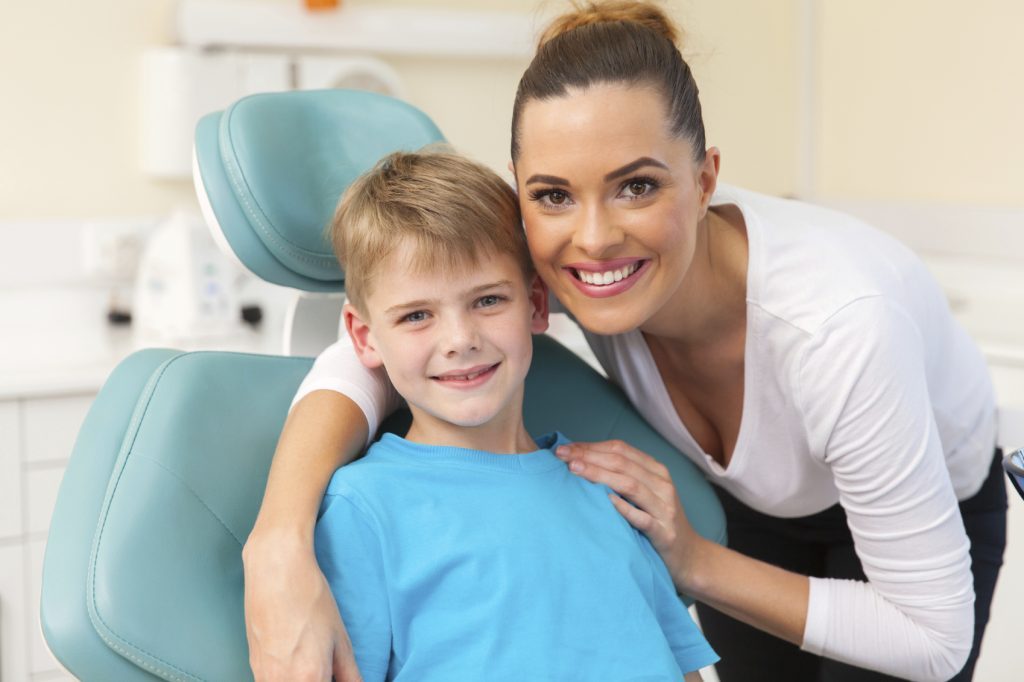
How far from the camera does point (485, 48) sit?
2773 millimetres

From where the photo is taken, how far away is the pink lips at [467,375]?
44.9 inches

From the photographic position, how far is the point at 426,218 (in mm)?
1145

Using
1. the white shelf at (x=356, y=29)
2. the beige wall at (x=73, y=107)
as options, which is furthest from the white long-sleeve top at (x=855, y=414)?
the beige wall at (x=73, y=107)

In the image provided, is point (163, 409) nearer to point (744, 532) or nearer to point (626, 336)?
point (626, 336)

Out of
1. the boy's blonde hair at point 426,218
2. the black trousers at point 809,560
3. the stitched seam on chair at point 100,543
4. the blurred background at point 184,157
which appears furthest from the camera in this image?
the blurred background at point 184,157

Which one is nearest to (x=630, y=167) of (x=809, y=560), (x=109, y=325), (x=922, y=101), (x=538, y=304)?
(x=538, y=304)

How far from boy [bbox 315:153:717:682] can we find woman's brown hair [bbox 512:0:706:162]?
0.44ft

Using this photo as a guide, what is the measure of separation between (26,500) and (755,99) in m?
2.13

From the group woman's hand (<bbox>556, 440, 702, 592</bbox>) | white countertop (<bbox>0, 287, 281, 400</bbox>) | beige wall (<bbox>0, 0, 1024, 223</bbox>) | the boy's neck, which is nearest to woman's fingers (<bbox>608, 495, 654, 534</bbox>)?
woman's hand (<bbox>556, 440, 702, 592</bbox>)

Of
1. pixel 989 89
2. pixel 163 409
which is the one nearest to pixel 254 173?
pixel 163 409

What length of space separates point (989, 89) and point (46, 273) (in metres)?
2.10

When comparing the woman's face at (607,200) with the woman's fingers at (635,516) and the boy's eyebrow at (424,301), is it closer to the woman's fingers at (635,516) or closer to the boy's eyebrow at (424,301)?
the boy's eyebrow at (424,301)

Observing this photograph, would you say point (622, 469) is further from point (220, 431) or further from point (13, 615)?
point (13, 615)

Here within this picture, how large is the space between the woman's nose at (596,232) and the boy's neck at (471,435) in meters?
0.23
